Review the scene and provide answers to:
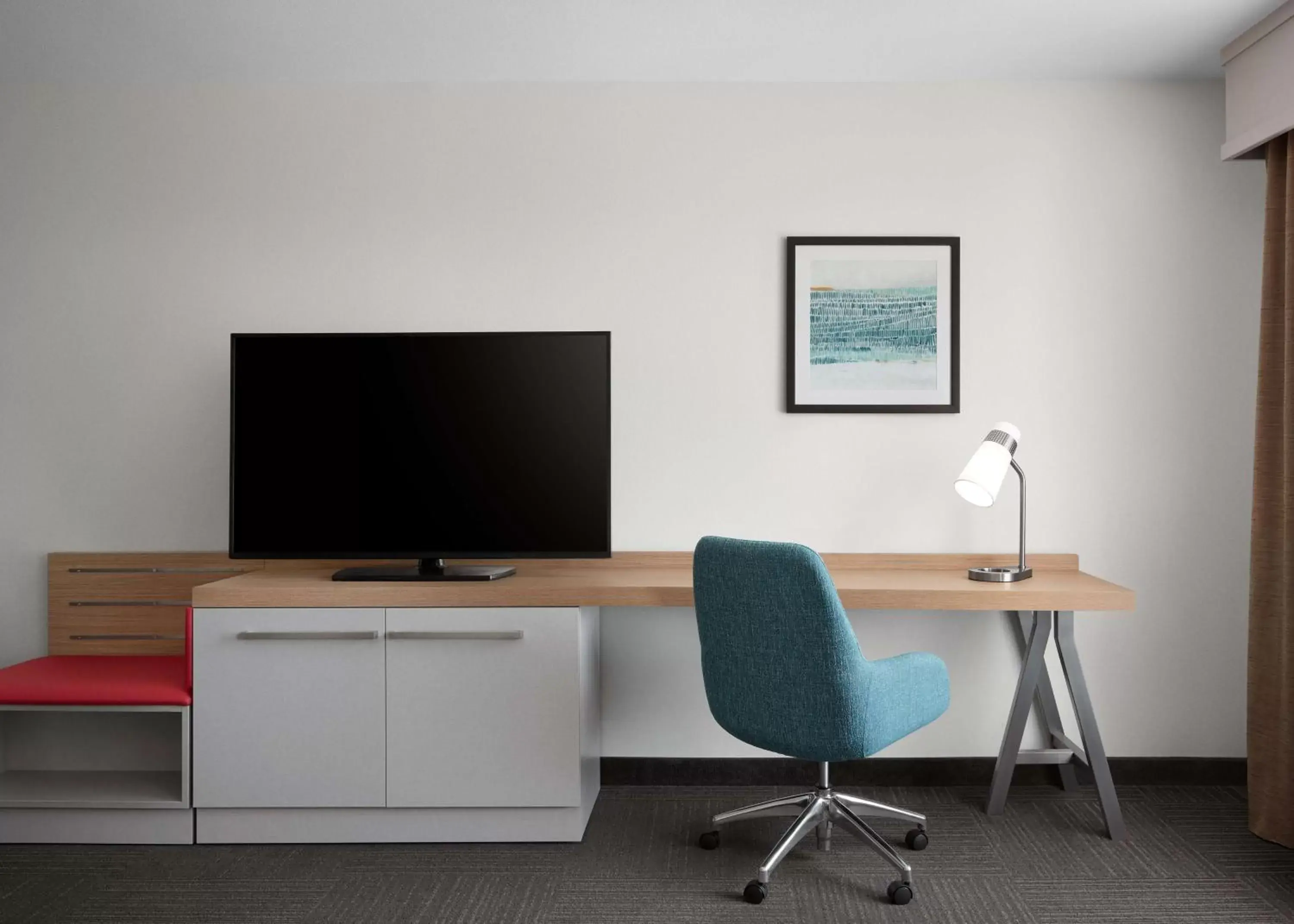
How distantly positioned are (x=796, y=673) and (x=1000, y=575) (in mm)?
941

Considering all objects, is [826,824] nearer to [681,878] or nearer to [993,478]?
[681,878]

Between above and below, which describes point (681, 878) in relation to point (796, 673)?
below

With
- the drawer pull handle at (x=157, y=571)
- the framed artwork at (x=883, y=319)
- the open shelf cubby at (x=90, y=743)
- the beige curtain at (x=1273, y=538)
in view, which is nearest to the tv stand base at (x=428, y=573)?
the drawer pull handle at (x=157, y=571)

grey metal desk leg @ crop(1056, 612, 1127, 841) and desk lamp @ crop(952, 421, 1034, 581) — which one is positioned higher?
desk lamp @ crop(952, 421, 1034, 581)

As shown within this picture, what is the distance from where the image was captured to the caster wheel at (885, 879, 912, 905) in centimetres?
241

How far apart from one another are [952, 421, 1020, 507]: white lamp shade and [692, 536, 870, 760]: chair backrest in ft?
2.57

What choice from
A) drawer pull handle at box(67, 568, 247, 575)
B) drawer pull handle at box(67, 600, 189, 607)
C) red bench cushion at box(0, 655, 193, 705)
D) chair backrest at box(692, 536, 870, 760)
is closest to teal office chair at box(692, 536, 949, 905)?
chair backrest at box(692, 536, 870, 760)

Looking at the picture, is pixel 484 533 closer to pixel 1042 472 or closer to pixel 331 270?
pixel 331 270

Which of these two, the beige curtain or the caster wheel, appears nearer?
the caster wheel

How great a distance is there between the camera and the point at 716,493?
3281 millimetres

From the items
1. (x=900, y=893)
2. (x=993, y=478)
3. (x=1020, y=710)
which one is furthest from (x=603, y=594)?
(x=1020, y=710)

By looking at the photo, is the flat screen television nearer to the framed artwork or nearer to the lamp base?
the framed artwork

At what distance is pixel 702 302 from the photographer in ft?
10.8

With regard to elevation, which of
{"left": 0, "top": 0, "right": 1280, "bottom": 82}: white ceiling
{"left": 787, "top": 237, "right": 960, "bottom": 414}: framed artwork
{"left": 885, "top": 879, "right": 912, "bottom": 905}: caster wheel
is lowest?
{"left": 885, "top": 879, "right": 912, "bottom": 905}: caster wheel
